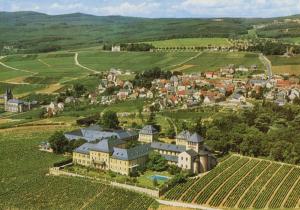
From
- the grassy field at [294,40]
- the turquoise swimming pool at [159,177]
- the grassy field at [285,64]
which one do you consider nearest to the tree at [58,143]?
A: the turquoise swimming pool at [159,177]

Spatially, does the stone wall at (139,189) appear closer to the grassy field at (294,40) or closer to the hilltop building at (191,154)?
the hilltop building at (191,154)

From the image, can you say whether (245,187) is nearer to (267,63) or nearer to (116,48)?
(267,63)

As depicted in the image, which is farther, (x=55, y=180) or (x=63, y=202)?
(x=55, y=180)

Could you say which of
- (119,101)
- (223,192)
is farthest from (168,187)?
(119,101)

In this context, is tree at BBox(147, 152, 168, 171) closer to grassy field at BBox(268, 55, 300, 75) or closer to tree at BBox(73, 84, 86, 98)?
tree at BBox(73, 84, 86, 98)

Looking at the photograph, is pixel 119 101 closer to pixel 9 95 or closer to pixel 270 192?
pixel 9 95

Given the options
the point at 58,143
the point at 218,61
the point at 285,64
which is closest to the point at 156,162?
the point at 58,143
